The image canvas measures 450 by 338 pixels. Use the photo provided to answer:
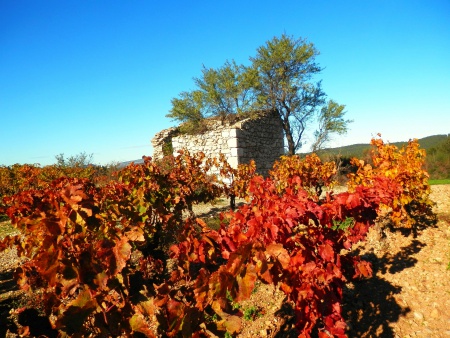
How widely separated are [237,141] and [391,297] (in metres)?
11.0

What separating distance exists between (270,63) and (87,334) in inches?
693

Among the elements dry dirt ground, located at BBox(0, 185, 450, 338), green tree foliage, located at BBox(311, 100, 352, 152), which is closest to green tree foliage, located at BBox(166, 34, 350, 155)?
green tree foliage, located at BBox(311, 100, 352, 152)

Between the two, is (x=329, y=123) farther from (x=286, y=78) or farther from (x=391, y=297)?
(x=391, y=297)

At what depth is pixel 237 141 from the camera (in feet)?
46.0

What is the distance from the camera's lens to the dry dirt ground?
3127 mm

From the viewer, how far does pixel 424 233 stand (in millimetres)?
5207

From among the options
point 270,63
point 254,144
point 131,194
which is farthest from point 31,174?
point 270,63

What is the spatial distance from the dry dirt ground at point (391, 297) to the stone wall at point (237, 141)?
9600 millimetres

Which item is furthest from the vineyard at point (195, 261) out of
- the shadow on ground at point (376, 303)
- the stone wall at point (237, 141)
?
the stone wall at point (237, 141)

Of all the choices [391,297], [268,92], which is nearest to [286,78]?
[268,92]

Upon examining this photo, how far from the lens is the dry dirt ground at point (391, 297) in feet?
10.3

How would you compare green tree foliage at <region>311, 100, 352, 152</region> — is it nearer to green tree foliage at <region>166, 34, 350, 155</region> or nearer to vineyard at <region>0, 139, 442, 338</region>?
green tree foliage at <region>166, 34, 350, 155</region>

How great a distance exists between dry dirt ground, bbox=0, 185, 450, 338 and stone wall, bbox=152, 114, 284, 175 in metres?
9.60

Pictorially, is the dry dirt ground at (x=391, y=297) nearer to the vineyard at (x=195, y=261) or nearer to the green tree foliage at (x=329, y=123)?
the vineyard at (x=195, y=261)
